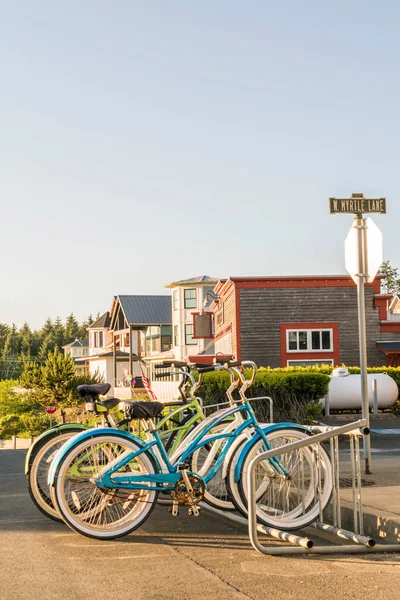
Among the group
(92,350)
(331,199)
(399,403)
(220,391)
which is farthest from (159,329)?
(331,199)

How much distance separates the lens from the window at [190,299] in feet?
226

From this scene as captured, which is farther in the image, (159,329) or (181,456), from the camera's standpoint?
(159,329)

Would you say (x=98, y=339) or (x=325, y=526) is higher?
(x=98, y=339)

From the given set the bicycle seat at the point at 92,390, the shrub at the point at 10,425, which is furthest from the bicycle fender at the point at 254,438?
the shrub at the point at 10,425

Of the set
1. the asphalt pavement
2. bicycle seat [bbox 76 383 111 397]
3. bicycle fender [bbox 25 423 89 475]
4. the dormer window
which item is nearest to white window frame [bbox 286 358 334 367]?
bicycle fender [bbox 25 423 89 475]

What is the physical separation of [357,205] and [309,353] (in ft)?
98.0

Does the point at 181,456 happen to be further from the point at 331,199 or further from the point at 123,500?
the point at 331,199

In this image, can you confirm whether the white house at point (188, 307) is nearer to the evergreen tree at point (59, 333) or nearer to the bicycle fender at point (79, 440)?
the bicycle fender at point (79, 440)

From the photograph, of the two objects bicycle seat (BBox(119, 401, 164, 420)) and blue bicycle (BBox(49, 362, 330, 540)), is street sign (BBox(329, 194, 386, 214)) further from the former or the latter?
bicycle seat (BBox(119, 401, 164, 420))

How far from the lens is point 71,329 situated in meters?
175

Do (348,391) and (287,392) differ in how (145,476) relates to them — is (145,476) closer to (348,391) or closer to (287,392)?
(287,392)

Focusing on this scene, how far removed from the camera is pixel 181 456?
768 cm

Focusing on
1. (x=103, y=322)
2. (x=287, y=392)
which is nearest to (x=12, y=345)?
(x=103, y=322)

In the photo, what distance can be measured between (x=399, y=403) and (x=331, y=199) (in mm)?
20735
